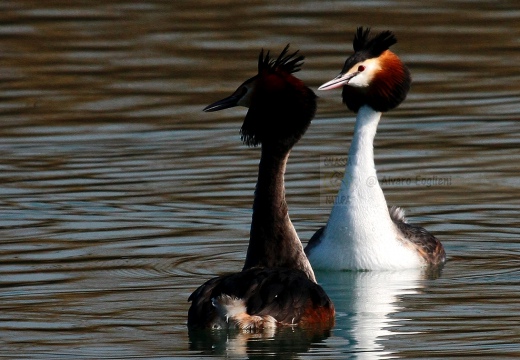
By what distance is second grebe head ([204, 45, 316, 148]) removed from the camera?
9203 mm

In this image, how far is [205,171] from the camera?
13945 mm

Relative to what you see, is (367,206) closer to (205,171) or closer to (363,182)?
(363,182)

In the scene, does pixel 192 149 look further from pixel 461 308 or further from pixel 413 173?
pixel 461 308

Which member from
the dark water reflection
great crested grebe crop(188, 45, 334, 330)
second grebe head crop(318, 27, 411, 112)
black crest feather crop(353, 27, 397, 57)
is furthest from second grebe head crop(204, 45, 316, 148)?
black crest feather crop(353, 27, 397, 57)

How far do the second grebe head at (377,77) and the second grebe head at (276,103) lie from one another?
1.83 meters

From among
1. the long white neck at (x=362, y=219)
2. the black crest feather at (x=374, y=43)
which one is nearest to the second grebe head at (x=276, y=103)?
the long white neck at (x=362, y=219)

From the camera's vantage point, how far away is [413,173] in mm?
13688

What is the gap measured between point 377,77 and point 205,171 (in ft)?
10.4

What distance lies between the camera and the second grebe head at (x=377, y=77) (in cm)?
1110

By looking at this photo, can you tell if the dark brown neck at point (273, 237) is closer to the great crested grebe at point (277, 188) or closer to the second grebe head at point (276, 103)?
the great crested grebe at point (277, 188)

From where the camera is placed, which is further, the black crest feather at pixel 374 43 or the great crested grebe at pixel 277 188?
the black crest feather at pixel 374 43

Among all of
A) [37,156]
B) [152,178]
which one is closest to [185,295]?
[152,178]

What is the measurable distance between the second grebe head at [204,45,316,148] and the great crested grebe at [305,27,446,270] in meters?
1.46

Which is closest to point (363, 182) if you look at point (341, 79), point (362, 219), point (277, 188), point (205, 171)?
point (362, 219)
